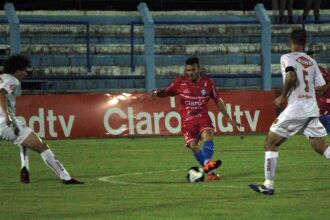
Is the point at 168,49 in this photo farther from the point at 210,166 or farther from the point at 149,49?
the point at 210,166

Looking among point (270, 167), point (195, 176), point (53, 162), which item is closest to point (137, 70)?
point (195, 176)

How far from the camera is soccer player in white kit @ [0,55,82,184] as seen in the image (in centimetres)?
1545

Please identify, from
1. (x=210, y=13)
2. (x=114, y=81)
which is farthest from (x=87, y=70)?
(x=210, y=13)

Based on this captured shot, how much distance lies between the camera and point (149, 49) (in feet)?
100

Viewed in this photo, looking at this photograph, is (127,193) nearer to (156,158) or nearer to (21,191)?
(21,191)

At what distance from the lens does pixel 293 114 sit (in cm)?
1387

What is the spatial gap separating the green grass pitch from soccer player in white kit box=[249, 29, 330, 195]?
462 millimetres

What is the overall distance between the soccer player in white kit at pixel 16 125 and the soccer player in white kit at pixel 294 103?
2.95m

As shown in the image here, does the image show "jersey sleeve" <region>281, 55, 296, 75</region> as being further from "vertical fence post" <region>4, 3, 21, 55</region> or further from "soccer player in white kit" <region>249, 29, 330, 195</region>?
"vertical fence post" <region>4, 3, 21, 55</region>

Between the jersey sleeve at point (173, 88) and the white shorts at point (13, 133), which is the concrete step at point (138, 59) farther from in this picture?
the white shorts at point (13, 133)

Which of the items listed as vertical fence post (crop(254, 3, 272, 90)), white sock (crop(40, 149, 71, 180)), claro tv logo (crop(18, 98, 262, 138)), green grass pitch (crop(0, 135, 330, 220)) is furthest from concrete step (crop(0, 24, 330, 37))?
white sock (crop(40, 149, 71, 180))

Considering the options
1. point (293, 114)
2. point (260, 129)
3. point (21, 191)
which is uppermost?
point (293, 114)

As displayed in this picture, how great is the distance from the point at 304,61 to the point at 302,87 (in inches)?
12.5

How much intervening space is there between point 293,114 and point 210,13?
70.1 feet
